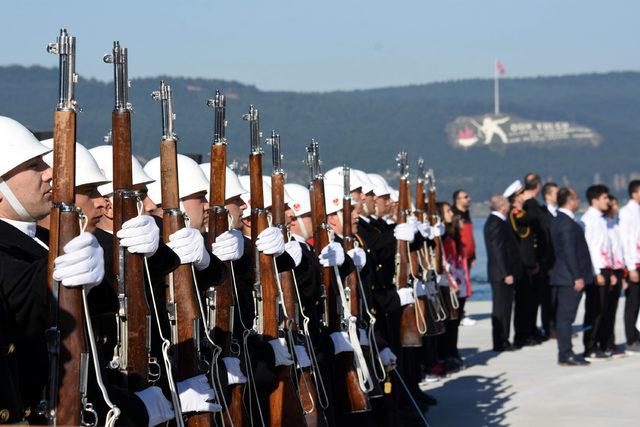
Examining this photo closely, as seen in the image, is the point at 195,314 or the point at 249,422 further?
the point at 249,422

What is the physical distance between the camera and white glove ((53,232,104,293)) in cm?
472

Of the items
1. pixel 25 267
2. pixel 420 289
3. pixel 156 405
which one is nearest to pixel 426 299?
pixel 420 289

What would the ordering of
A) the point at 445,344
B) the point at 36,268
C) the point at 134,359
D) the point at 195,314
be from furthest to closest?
the point at 445,344, the point at 195,314, the point at 134,359, the point at 36,268

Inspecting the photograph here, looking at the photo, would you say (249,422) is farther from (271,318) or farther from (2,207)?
(2,207)

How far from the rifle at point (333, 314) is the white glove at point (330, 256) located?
11 centimetres

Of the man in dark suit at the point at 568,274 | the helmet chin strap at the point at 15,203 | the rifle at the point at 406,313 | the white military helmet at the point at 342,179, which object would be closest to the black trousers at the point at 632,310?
the man in dark suit at the point at 568,274

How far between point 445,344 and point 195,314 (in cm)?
1013

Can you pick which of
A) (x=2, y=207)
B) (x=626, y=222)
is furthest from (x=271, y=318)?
(x=626, y=222)

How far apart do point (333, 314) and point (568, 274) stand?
23.1 ft

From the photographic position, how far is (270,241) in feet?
24.5

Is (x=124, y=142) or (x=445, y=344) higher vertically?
(x=124, y=142)

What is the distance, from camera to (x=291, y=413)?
7504 millimetres

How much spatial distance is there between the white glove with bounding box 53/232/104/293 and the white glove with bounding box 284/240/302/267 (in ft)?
11.3

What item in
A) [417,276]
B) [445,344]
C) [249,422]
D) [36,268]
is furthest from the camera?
[445,344]
